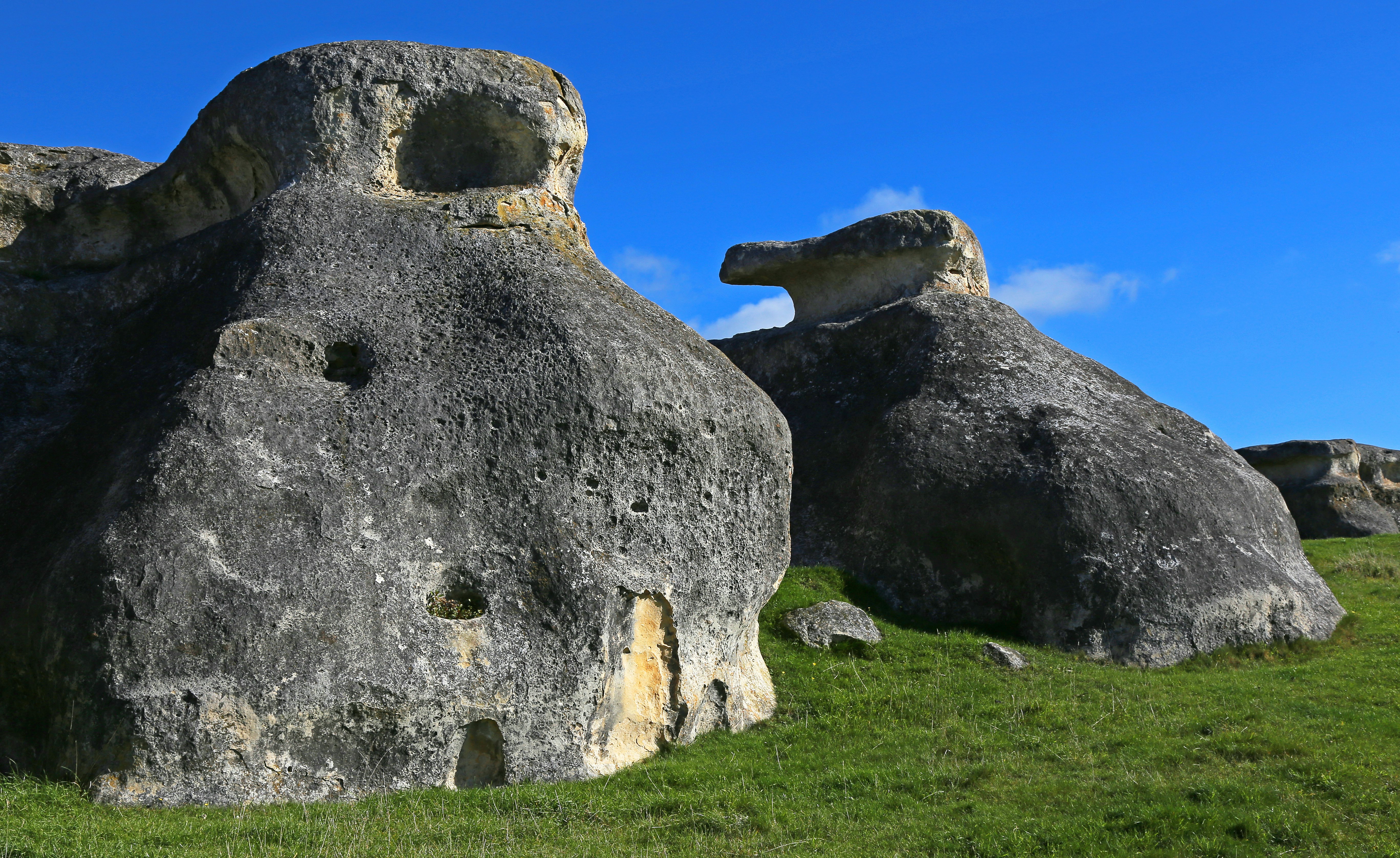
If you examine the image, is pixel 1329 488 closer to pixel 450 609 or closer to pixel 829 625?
pixel 829 625

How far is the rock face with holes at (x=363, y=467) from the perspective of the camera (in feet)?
26.7

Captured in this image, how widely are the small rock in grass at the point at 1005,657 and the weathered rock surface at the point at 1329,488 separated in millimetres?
20061

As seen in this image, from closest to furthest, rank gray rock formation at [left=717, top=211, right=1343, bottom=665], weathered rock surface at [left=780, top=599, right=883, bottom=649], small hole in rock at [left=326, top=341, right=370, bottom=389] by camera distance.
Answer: small hole in rock at [left=326, top=341, right=370, bottom=389], weathered rock surface at [left=780, top=599, right=883, bottom=649], gray rock formation at [left=717, top=211, right=1343, bottom=665]

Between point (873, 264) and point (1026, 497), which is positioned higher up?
point (873, 264)

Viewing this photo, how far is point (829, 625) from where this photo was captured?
534 inches

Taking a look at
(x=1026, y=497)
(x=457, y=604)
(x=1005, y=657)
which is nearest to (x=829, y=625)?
(x=1005, y=657)

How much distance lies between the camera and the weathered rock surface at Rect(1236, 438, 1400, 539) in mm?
30281

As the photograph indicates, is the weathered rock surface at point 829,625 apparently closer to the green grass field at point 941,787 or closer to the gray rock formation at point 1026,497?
the green grass field at point 941,787

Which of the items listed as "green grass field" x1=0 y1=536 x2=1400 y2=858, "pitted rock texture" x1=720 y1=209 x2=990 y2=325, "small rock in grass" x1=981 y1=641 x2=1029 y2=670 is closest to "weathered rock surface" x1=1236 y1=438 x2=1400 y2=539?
"pitted rock texture" x1=720 y1=209 x2=990 y2=325

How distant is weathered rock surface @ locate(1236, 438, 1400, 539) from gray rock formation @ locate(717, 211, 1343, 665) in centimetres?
1606

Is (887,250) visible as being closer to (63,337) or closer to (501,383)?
(501,383)

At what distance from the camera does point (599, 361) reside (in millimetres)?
10031

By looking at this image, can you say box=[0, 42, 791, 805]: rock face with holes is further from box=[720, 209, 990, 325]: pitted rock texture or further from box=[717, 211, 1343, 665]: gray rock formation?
box=[720, 209, 990, 325]: pitted rock texture

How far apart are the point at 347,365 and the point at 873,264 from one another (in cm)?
1210
